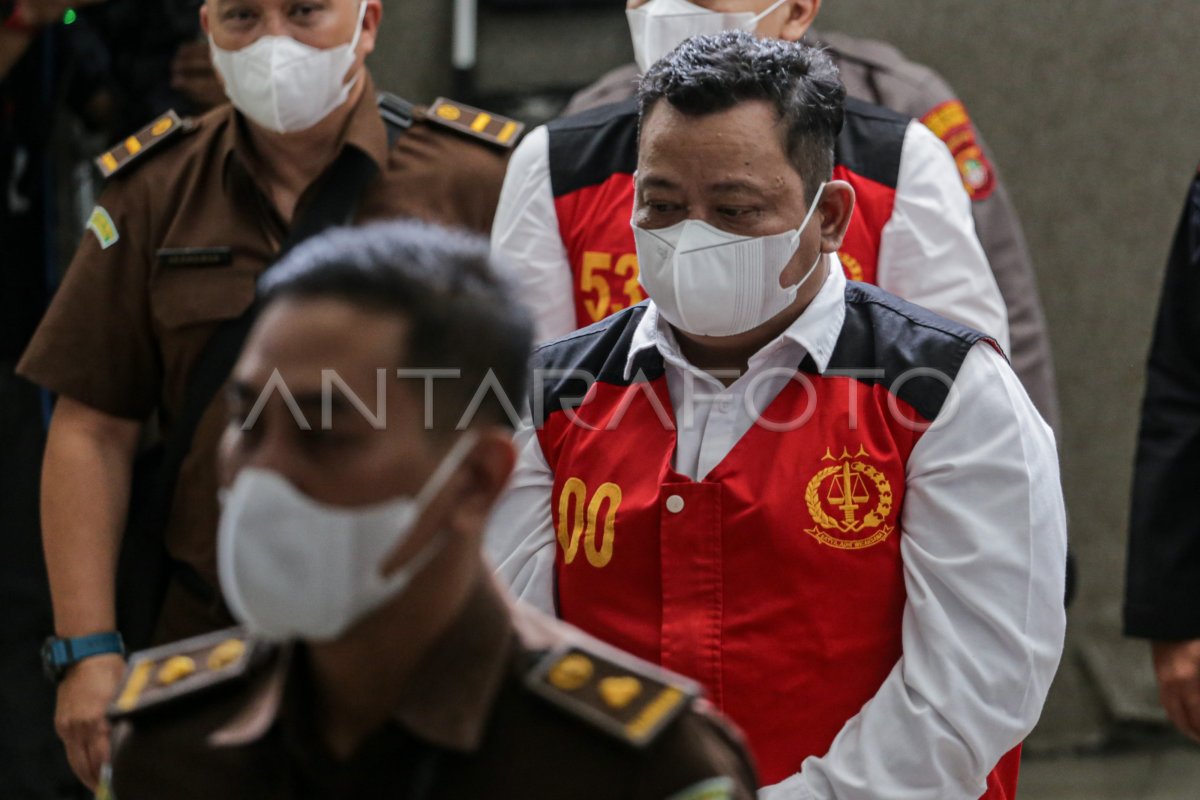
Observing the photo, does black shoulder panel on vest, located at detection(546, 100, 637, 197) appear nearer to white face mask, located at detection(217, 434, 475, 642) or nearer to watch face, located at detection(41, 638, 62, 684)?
watch face, located at detection(41, 638, 62, 684)

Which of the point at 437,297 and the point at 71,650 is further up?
the point at 437,297

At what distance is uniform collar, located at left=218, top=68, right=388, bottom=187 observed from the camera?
2.95 meters

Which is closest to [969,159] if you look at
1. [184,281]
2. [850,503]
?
[850,503]

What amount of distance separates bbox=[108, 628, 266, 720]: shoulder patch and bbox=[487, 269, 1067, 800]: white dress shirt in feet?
2.45

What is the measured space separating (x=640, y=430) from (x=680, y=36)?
994 millimetres

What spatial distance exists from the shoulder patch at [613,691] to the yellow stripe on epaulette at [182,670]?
0.31 meters

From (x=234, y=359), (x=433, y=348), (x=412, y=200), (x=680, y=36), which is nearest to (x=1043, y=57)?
(x=680, y=36)

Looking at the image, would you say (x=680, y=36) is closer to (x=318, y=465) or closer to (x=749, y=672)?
(x=749, y=672)

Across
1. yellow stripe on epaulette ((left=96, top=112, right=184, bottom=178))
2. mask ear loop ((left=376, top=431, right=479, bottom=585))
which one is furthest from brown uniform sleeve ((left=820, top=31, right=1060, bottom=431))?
mask ear loop ((left=376, top=431, right=479, bottom=585))

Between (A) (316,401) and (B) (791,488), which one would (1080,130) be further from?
(A) (316,401)

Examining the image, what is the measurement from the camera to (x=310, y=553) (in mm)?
1440

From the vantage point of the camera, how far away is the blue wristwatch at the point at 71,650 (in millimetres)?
2766

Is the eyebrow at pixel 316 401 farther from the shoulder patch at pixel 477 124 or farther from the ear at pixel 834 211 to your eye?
the shoulder patch at pixel 477 124

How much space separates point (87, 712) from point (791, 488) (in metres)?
1.29
